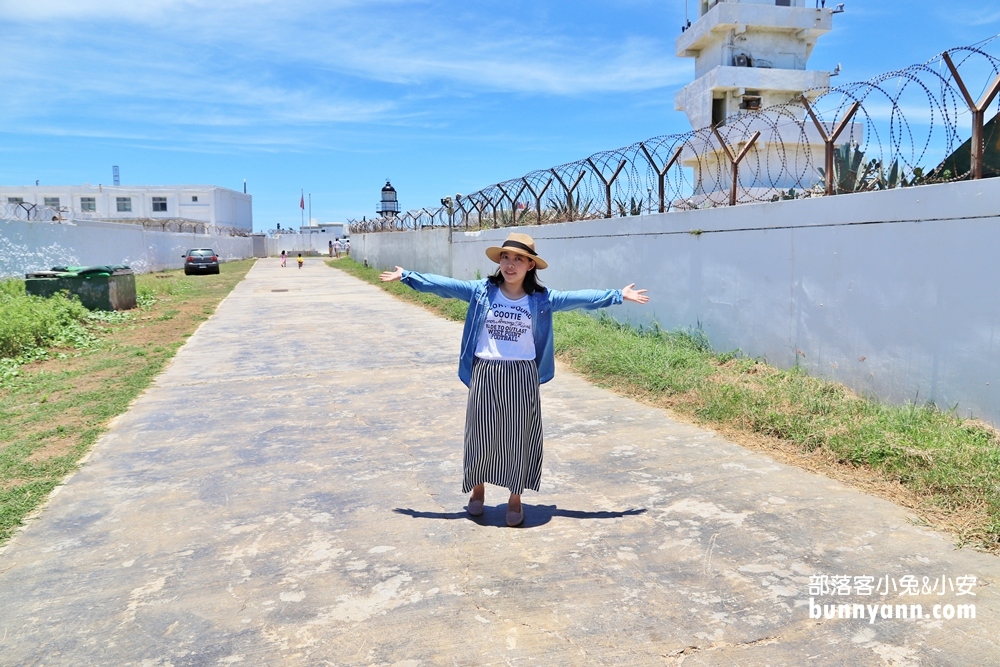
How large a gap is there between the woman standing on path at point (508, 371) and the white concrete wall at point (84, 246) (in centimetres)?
1571

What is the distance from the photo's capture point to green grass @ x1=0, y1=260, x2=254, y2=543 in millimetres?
4492

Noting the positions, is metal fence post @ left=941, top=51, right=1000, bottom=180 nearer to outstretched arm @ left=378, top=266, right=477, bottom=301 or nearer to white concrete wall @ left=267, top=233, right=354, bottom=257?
outstretched arm @ left=378, top=266, right=477, bottom=301

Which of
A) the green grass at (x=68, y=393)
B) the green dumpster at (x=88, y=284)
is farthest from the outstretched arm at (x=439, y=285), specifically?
the green dumpster at (x=88, y=284)

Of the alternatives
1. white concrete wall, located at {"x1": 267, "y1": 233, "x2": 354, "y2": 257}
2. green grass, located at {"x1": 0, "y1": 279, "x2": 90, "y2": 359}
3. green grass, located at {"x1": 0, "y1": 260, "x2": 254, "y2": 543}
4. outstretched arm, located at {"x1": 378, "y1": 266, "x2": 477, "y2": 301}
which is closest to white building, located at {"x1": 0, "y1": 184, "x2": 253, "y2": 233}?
white concrete wall, located at {"x1": 267, "y1": 233, "x2": 354, "y2": 257}

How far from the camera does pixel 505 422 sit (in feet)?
12.2

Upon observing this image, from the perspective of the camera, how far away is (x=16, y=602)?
2996 millimetres

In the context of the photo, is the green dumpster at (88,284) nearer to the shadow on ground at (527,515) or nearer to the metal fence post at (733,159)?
the metal fence post at (733,159)

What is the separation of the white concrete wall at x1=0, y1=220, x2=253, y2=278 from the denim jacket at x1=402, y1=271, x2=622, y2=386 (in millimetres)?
15435

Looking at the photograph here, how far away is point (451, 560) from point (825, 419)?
3.10 m

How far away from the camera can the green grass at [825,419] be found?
3793 mm

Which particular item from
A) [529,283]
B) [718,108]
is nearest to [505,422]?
[529,283]

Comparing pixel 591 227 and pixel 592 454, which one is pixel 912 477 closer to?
pixel 592 454

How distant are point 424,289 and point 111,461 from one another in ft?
8.68

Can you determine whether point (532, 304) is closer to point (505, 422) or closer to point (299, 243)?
point (505, 422)
